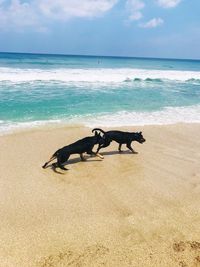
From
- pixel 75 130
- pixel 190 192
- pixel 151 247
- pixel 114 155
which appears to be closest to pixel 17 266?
pixel 151 247

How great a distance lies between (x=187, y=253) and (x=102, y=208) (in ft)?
5.79

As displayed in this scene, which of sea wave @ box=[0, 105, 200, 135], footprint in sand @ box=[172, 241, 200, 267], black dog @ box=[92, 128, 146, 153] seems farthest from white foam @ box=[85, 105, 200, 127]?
footprint in sand @ box=[172, 241, 200, 267]

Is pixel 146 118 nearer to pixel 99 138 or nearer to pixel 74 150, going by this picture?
pixel 99 138

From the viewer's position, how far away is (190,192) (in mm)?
6477

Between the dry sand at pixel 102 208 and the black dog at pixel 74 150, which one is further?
the black dog at pixel 74 150

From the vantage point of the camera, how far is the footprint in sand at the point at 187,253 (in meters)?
4.37

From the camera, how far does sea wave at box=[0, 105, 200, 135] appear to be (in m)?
11.4

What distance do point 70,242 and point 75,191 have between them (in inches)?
67.3

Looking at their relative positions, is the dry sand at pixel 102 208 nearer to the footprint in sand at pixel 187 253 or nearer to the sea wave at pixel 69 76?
the footprint in sand at pixel 187 253

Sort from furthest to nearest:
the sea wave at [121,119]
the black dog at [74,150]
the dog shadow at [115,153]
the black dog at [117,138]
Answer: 1. the sea wave at [121,119]
2. the dog shadow at [115,153]
3. the black dog at [117,138]
4. the black dog at [74,150]

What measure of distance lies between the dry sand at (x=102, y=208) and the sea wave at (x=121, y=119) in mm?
2321

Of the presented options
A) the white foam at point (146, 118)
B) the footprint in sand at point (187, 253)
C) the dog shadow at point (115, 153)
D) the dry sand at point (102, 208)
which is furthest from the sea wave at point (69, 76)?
the footprint in sand at point (187, 253)

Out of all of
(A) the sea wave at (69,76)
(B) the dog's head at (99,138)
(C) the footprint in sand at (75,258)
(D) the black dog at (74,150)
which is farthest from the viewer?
(A) the sea wave at (69,76)

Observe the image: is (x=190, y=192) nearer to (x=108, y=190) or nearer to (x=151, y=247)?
(x=108, y=190)
